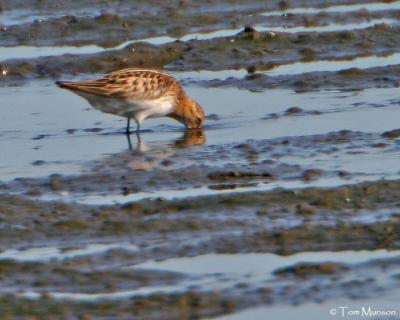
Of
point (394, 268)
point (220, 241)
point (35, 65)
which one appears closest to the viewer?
point (394, 268)

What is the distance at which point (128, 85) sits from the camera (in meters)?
13.5

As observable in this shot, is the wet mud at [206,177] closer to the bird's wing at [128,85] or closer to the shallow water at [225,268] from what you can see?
the shallow water at [225,268]

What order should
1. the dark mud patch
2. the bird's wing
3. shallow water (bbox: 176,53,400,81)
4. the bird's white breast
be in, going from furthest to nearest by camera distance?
shallow water (bbox: 176,53,400,81) → the bird's white breast → the bird's wing → the dark mud patch

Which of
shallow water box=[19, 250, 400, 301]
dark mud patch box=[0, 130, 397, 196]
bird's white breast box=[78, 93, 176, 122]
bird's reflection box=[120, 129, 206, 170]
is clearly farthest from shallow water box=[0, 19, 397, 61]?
shallow water box=[19, 250, 400, 301]

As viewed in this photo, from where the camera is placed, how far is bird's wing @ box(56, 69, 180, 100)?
523 inches

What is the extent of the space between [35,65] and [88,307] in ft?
30.8

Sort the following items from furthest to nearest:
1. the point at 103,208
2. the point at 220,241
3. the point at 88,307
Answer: the point at 103,208 < the point at 220,241 < the point at 88,307

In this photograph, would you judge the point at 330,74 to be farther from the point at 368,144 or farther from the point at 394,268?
the point at 394,268

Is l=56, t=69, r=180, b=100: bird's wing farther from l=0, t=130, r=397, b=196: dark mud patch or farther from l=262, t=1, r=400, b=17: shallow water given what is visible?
l=262, t=1, r=400, b=17: shallow water

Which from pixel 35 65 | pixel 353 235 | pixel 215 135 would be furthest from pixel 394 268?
pixel 35 65

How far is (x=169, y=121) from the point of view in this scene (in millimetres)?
14805

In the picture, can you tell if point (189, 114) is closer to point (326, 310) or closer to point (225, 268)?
point (225, 268)

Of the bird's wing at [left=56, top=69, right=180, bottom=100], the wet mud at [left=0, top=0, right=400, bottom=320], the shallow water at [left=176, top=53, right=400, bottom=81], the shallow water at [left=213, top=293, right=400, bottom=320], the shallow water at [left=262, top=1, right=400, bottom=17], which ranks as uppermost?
the shallow water at [left=262, top=1, right=400, bottom=17]

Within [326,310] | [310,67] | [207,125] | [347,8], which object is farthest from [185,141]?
[347,8]
